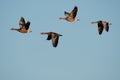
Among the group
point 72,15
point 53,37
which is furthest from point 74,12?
point 53,37

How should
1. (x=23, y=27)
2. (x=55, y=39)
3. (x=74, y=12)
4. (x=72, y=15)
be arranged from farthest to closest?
(x=74, y=12)
(x=72, y=15)
(x=55, y=39)
(x=23, y=27)

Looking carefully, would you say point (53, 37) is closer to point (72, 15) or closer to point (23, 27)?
point (23, 27)

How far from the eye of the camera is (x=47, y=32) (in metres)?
56.2

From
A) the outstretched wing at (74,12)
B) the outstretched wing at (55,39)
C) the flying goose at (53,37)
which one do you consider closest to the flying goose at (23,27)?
the flying goose at (53,37)

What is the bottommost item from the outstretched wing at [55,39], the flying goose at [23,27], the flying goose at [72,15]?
the outstretched wing at [55,39]

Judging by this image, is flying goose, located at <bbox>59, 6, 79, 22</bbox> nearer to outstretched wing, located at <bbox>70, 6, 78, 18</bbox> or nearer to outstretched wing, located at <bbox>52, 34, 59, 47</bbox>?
outstretched wing, located at <bbox>70, 6, 78, 18</bbox>

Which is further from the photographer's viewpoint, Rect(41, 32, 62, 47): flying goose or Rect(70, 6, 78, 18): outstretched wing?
Rect(70, 6, 78, 18): outstretched wing

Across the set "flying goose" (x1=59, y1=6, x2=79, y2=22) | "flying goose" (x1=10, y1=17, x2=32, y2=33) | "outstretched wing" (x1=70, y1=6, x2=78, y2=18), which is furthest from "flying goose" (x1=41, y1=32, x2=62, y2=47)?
"outstretched wing" (x1=70, y1=6, x2=78, y2=18)

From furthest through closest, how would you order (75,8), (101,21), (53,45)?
(101,21) → (75,8) → (53,45)

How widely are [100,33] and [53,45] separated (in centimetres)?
995

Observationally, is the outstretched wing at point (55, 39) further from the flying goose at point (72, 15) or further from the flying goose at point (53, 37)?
the flying goose at point (72, 15)

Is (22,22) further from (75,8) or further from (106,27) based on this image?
(106,27)

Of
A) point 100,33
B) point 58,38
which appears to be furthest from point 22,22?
point 100,33

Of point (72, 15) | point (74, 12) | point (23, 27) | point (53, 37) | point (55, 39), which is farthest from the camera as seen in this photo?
point (74, 12)
